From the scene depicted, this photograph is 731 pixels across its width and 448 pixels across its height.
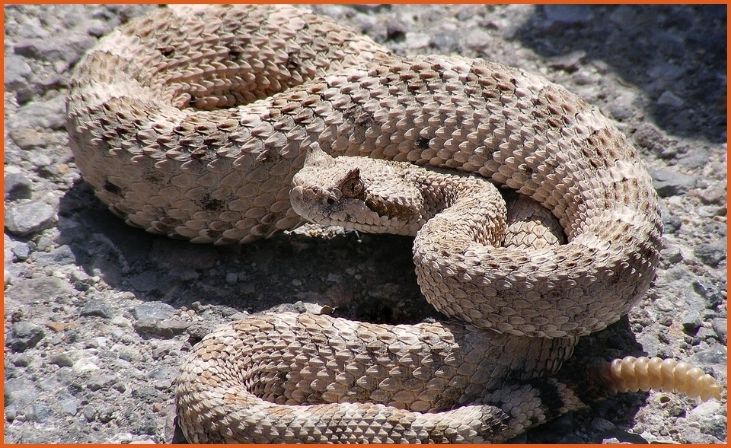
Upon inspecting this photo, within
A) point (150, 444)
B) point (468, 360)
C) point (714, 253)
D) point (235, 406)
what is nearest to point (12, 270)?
point (150, 444)

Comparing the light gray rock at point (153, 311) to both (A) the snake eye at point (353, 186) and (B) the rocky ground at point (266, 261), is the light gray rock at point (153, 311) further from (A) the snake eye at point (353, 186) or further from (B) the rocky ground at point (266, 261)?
(A) the snake eye at point (353, 186)

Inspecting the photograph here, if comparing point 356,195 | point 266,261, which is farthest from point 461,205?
point 266,261

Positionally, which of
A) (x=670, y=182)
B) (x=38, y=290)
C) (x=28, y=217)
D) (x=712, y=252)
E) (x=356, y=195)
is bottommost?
(x=38, y=290)

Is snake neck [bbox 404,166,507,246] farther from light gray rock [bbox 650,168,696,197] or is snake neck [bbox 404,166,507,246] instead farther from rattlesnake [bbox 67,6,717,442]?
light gray rock [bbox 650,168,696,197]

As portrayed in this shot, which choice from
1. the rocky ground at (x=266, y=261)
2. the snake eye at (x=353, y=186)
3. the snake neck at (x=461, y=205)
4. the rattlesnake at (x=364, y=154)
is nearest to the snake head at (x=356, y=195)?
the snake eye at (x=353, y=186)

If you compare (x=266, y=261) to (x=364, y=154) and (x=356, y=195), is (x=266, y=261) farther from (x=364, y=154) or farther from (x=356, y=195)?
(x=364, y=154)

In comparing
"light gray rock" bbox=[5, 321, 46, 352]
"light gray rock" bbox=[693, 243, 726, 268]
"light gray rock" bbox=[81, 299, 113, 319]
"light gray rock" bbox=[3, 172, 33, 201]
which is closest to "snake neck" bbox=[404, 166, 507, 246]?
"light gray rock" bbox=[693, 243, 726, 268]

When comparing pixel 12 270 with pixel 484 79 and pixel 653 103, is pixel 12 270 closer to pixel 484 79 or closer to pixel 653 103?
pixel 484 79
